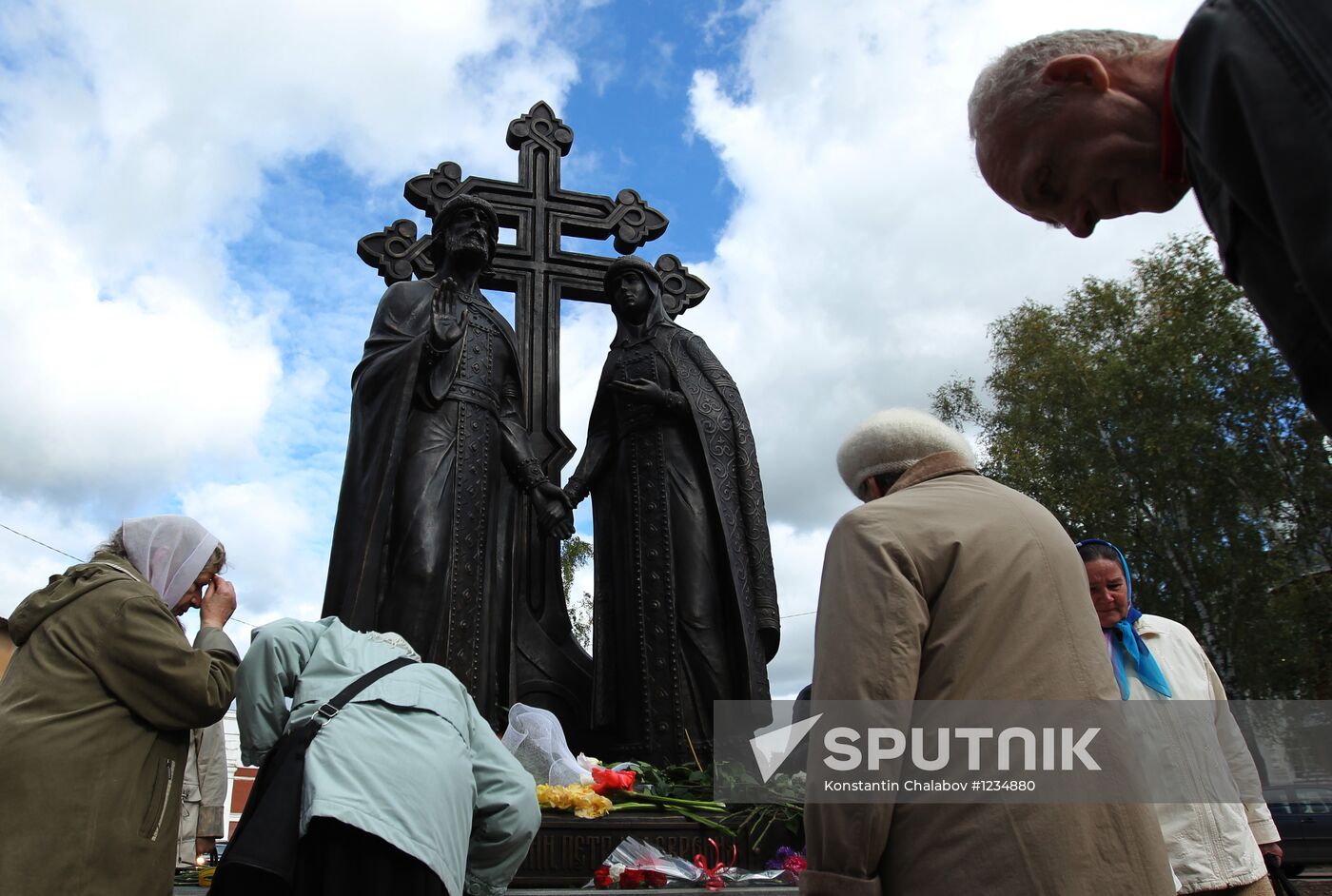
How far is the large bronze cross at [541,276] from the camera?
19.8 feet

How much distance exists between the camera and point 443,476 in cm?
555

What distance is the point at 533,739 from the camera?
4.59 metres

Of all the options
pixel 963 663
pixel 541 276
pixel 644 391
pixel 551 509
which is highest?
pixel 541 276

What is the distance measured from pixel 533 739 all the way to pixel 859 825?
3101mm

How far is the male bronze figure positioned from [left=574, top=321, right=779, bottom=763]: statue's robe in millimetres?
454

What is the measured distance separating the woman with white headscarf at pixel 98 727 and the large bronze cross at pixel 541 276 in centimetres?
316

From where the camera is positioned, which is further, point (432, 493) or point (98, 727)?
point (432, 493)

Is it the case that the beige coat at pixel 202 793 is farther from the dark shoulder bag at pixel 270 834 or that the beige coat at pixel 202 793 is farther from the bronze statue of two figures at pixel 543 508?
the dark shoulder bag at pixel 270 834

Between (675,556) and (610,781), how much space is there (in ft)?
5.46

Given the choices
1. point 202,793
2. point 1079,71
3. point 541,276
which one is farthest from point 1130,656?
point 202,793

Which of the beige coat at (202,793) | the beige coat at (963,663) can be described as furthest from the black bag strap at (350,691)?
the beige coat at (202,793)

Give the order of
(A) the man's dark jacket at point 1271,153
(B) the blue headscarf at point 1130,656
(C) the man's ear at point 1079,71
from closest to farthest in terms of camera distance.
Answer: (A) the man's dark jacket at point 1271,153
(C) the man's ear at point 1079,71
(B) the blue headscarf at point 1130,656

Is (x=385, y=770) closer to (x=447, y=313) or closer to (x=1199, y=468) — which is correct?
(x=447, y=313)

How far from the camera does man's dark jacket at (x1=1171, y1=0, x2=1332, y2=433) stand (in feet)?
2.97
